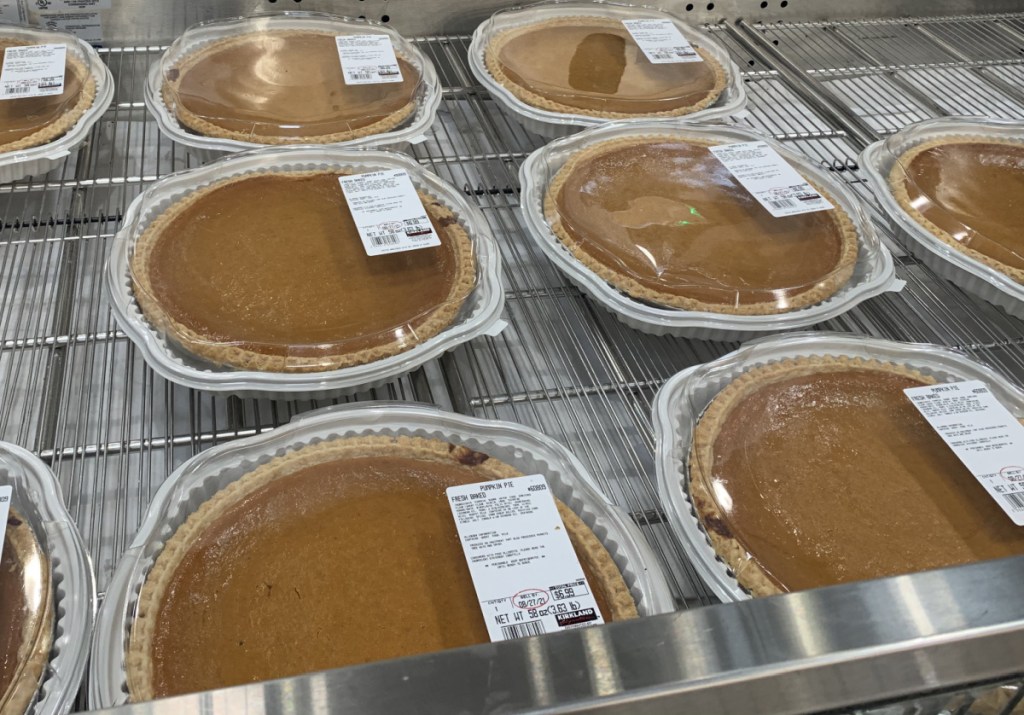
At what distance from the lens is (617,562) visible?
1074 millimetres

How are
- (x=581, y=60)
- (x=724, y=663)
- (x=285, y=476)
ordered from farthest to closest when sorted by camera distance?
1. (x=581, y=60)
2. (x=285, y=476)
3. (x=724, y=663)

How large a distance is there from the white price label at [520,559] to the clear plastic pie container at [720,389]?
190 millimetres

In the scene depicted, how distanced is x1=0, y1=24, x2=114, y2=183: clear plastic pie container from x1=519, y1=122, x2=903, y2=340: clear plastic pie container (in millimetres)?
926

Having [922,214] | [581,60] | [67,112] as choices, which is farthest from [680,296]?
[67,112]

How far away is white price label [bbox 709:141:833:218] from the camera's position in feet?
5.38

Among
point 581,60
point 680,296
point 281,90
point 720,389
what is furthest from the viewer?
point 581,60

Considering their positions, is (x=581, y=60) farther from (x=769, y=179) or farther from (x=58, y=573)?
(x=58, y=573)

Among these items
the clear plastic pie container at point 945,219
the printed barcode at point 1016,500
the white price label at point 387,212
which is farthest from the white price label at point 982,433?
the white price label at point 387,212

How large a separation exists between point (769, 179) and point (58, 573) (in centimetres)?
148

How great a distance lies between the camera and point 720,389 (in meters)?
1.35

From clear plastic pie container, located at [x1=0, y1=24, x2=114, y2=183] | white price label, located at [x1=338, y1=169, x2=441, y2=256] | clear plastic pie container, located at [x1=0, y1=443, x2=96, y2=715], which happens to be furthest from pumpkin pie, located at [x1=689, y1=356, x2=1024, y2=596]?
clear plastic pie container, located at [x1=0, y1=24, x2=114, y2=183]

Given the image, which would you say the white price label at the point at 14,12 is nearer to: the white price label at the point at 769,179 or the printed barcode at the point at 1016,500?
the white price label at the point at 769,179

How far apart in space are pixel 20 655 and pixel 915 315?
165 cm

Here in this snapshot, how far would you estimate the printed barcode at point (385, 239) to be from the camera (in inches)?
56.6
